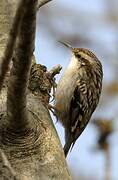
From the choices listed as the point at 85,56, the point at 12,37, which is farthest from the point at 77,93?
the point at 12,37

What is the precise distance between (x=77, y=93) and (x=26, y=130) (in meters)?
2.53

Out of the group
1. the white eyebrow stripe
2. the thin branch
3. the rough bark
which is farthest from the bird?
the thin branch

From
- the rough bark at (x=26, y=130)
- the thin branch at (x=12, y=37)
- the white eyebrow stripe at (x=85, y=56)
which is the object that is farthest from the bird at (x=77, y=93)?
the thin branch at (x=12, y=37)

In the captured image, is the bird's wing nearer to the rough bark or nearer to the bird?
the bird

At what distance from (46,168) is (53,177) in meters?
0.06

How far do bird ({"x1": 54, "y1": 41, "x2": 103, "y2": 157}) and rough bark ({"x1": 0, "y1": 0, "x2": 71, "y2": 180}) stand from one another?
1.73 m

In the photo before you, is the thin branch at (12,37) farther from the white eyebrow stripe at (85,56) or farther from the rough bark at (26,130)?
the white eyebrow stripe at (85,56)

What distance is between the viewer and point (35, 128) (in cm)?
298

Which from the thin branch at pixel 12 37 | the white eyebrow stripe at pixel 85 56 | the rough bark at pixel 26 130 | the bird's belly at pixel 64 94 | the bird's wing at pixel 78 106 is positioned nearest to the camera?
the thin branch at pixel 12 37

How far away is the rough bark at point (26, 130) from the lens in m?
2.31

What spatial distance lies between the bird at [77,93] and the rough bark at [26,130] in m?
1.73

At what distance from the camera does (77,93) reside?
17.6 feet

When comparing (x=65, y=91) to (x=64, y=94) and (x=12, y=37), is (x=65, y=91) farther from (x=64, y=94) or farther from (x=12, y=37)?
(x=12, y=37)

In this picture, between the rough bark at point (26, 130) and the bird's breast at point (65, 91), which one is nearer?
the rough bark at point (26, 130)
